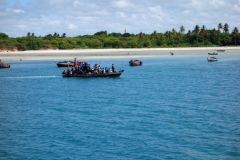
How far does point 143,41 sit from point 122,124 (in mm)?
127090

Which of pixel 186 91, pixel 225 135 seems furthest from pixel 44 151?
pixel 186 91

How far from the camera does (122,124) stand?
22250 millimetres

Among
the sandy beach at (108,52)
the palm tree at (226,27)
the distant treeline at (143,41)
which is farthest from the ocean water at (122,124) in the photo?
the palm tree at (226,27)

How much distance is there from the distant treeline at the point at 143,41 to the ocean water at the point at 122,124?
9549 centimetres

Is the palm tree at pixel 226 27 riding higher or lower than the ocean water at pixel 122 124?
higher

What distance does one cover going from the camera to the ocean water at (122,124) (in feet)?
57.5

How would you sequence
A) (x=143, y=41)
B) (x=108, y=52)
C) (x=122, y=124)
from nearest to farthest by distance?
(x=122, y=124) → (x=108, y=52) → (x=143, y=41)

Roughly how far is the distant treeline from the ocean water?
95.5 meters

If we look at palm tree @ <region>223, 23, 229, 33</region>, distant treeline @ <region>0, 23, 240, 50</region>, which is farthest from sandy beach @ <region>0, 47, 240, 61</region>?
palm tree @ <region>223, 23, 229, 33</region>

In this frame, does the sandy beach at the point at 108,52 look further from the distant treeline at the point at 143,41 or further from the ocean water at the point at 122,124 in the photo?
the ocean water at the point at 122,124

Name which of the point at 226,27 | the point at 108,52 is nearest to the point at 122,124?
the point at 108,52

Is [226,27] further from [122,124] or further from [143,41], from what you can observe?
[122,124]

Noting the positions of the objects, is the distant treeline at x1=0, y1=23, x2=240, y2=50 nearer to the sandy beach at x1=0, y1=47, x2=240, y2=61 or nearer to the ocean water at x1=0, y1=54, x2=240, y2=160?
the sandy beach at x1=0, y1=47, x2=240, y2=61

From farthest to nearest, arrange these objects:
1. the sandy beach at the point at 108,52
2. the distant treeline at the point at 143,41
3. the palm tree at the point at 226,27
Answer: the palm tree at the point at 226,27 < the distant treeline at the point at 143,41 < the sandy beach at the point at 108,52
